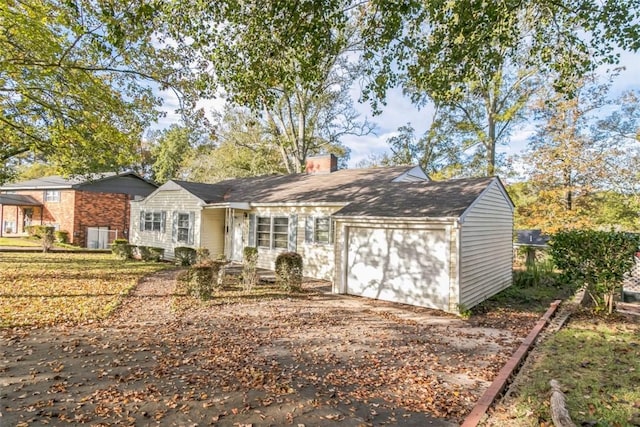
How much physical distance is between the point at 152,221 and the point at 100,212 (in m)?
7.01

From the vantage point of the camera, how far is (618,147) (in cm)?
1819

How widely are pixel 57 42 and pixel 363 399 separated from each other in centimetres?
1255

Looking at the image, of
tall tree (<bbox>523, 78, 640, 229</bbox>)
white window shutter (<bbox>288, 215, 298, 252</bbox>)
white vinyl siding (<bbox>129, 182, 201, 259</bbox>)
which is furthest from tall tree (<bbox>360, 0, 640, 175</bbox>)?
white vinyl siding (<bbox>129, 182, 201, 259</bbox>)

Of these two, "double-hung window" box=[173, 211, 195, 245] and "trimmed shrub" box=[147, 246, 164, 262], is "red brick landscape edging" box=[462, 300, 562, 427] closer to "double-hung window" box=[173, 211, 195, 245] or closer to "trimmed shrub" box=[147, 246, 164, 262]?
"double-hung window" box=[173, 211, 195, 245]

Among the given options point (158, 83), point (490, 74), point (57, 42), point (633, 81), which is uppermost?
point (633, 81)

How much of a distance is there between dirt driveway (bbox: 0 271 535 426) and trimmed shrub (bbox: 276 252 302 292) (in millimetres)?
2449

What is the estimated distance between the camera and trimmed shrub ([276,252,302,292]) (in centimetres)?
1098

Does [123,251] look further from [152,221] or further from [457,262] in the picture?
[457,262]

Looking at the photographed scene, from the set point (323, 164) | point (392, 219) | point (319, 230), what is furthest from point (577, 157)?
point (319, 230)

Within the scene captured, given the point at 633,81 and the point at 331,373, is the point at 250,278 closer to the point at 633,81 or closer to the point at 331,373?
the point at 331,373

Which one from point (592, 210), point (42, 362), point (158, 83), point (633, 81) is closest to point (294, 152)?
point (158, 83)

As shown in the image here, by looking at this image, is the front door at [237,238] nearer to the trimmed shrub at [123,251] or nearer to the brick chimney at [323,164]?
the brick chimney at [323,164]

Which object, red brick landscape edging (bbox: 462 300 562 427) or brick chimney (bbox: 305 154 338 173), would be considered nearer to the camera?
red brick landscape edging (bbox: 462 300 562 427)

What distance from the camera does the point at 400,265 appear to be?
9984mm
